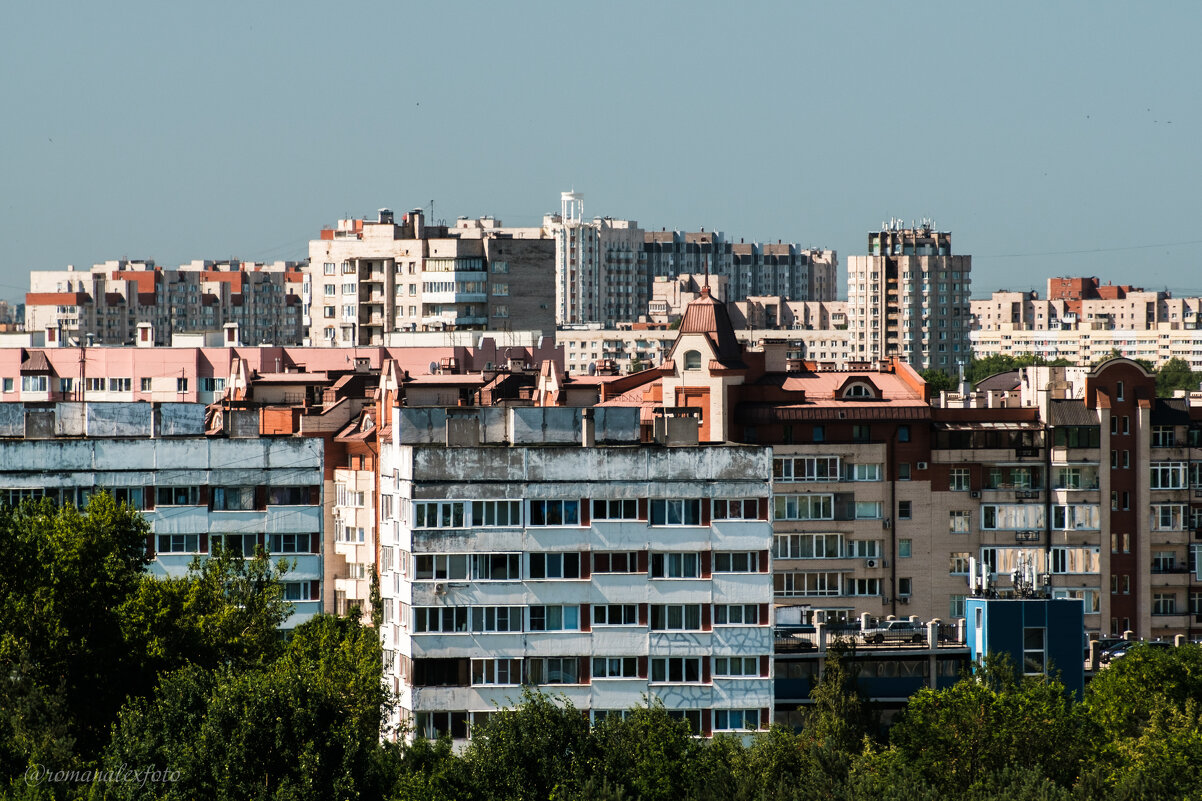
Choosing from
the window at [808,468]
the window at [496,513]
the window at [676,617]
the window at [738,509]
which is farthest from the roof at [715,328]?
the window at [496,513]

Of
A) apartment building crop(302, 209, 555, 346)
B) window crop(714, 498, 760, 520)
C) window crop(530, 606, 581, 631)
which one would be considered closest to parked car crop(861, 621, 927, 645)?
window crop(714, 498, 760, 520)

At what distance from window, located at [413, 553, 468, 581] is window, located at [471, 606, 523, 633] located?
98 cm

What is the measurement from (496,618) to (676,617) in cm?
477

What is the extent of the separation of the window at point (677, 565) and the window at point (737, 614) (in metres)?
1.11

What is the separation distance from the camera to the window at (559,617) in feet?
198

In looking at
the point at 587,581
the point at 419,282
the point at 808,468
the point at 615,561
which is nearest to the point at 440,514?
the point at 587,581

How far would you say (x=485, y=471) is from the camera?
60.3 meters

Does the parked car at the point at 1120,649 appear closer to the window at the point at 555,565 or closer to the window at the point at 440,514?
the window at the point at 555,565

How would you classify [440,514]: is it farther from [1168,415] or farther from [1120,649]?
[1168,415]

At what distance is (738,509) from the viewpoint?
61094 mm

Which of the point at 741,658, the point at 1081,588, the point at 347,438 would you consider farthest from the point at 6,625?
the point at 1081,588

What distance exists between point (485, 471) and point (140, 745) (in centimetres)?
1358

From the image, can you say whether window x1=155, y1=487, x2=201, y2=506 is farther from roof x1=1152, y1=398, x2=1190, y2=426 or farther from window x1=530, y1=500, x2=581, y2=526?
roof x1=1152, y1=398, x2=1190, y2=426

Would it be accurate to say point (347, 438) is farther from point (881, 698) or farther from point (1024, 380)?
point (1024, 380)
